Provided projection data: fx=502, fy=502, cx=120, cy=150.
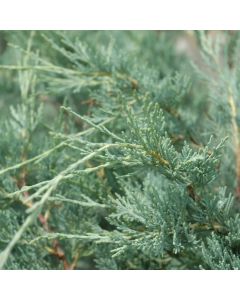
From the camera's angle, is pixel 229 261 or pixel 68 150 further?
pixel 68 150

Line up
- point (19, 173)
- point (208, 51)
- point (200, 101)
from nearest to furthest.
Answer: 1. point (19, 173)
2. point (208, 51)
3. point (200, 101)

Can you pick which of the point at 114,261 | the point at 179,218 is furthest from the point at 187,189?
the point at 114,261

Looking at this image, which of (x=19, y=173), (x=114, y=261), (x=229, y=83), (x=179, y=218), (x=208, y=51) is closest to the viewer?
(x=179, y=218)

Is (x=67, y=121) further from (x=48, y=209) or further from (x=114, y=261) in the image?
(x=114, y=261)

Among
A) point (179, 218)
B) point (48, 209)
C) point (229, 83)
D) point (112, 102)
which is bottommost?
point (48, 209)

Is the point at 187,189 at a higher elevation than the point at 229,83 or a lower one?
lower

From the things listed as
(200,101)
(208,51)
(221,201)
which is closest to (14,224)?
(221,201)
